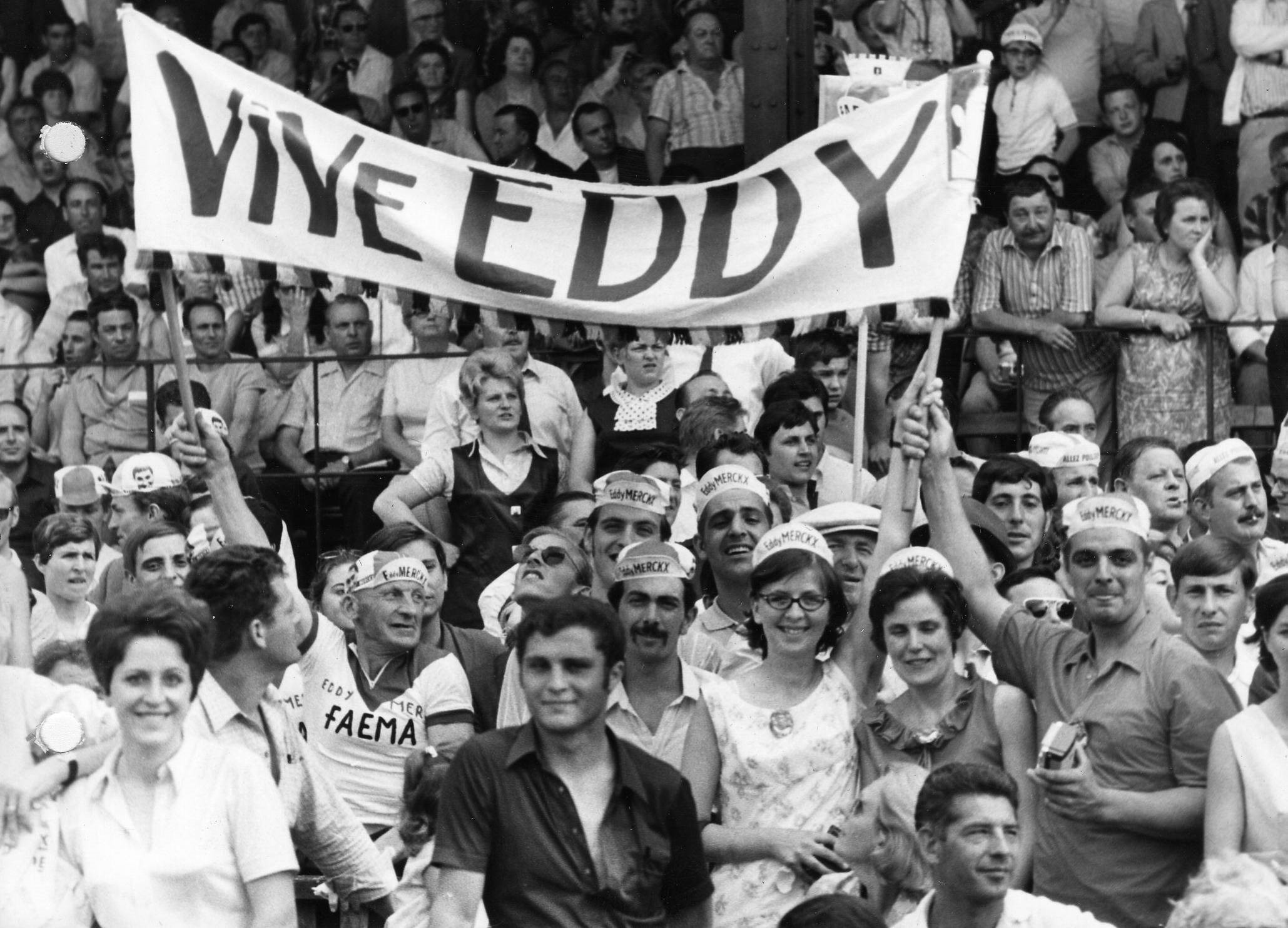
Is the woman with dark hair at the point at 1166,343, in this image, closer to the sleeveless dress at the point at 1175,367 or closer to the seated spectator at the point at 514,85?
the sleeveless dress at the point at 1175,367

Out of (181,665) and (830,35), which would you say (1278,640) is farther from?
(830,35)

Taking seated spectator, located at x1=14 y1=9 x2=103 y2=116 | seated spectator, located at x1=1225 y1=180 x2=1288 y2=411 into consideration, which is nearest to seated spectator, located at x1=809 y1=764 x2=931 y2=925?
seated spectator, located at x1=1225 y1=180 x2=1288 y2=411

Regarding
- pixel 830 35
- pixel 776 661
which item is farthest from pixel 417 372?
pixel 776 661

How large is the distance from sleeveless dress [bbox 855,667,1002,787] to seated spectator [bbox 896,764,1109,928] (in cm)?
85

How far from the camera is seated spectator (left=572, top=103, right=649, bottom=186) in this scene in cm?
1365

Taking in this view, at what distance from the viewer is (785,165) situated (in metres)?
8.52

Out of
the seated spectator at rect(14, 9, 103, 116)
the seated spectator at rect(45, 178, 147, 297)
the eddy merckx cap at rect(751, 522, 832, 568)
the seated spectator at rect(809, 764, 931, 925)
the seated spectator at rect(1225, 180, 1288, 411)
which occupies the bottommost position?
the seated spectator at rect(809, 764, 931, 925)

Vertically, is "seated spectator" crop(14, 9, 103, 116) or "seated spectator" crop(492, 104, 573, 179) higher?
"seated spectator" crop(14, 9, 103, 116)

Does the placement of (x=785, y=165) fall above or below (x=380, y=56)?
below

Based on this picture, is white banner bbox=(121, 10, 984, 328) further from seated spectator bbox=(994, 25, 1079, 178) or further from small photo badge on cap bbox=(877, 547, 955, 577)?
seated spectator bbox=(994, 25, 1079, 178)

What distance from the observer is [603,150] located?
13.7 metres

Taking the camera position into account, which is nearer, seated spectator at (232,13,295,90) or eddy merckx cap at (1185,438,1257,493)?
eddy merckx cap at (1185,438,1257,493)

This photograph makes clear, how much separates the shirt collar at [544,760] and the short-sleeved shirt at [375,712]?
2.21m

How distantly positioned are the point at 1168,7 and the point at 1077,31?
531mm
